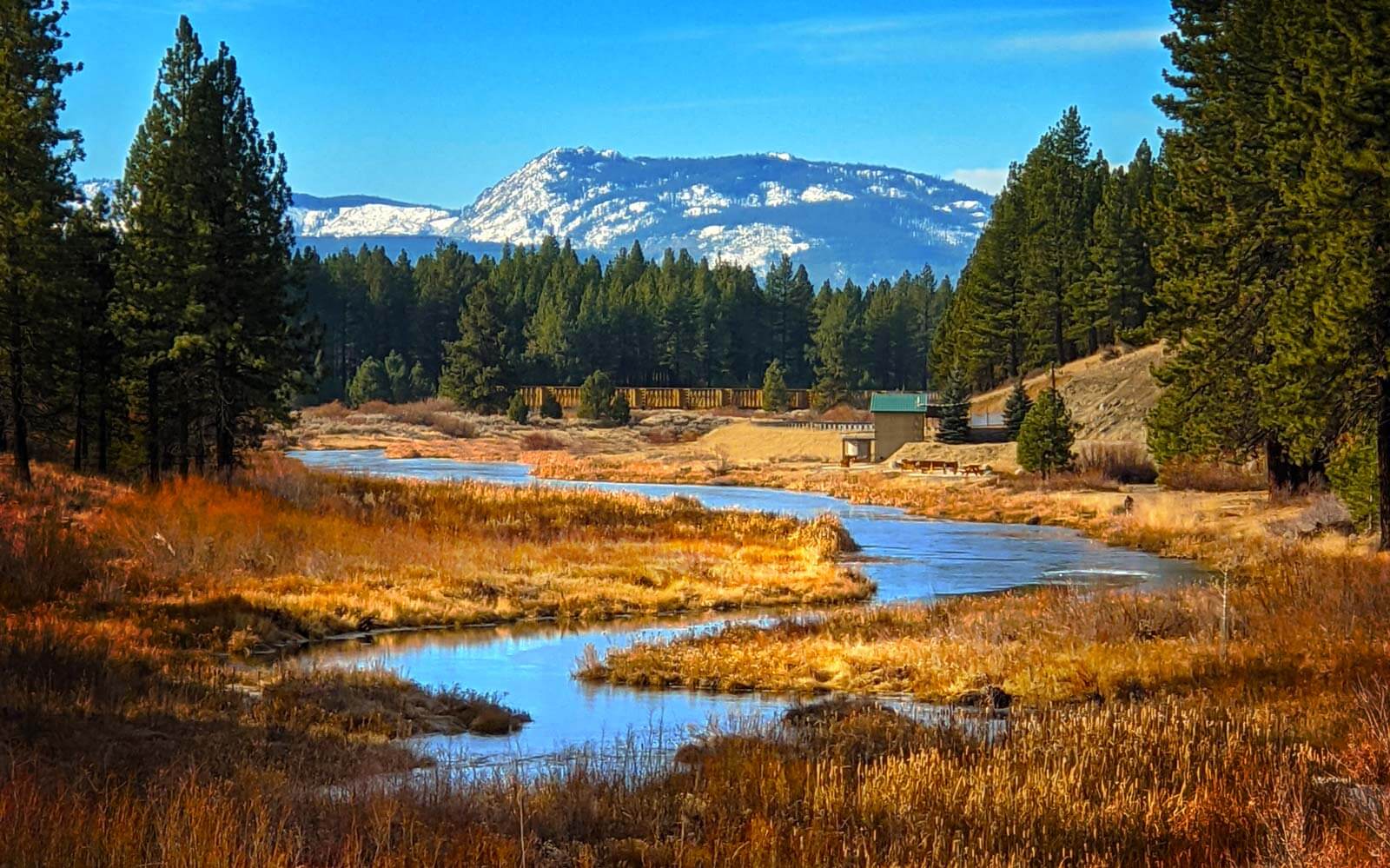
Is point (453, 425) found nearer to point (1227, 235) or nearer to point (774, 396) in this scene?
point (774, 396)

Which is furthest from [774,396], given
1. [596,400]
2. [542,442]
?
[542,442]

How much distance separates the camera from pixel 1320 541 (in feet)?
113

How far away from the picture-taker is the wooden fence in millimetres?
149500

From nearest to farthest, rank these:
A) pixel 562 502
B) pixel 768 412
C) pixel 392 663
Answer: pixel 392 663 < pixel 562 502 < pixel 768 412

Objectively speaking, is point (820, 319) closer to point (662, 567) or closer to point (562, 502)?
point (562, 502)

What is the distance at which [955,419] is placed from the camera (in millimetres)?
82812

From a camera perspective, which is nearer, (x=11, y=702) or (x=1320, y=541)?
(x=11, y=702)

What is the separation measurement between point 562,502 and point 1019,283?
62.4 metres

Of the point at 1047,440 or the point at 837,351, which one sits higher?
the point at 837,351

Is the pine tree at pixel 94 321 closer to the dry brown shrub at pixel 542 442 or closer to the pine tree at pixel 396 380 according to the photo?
the dry brown shrub at pixel 542 442

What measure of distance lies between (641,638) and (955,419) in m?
59.1

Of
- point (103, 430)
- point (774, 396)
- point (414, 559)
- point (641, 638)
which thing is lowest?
point (641, 638)

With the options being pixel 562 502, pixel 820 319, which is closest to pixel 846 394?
pixel 820 319

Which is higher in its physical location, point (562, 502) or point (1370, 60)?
point (1370, 60)
